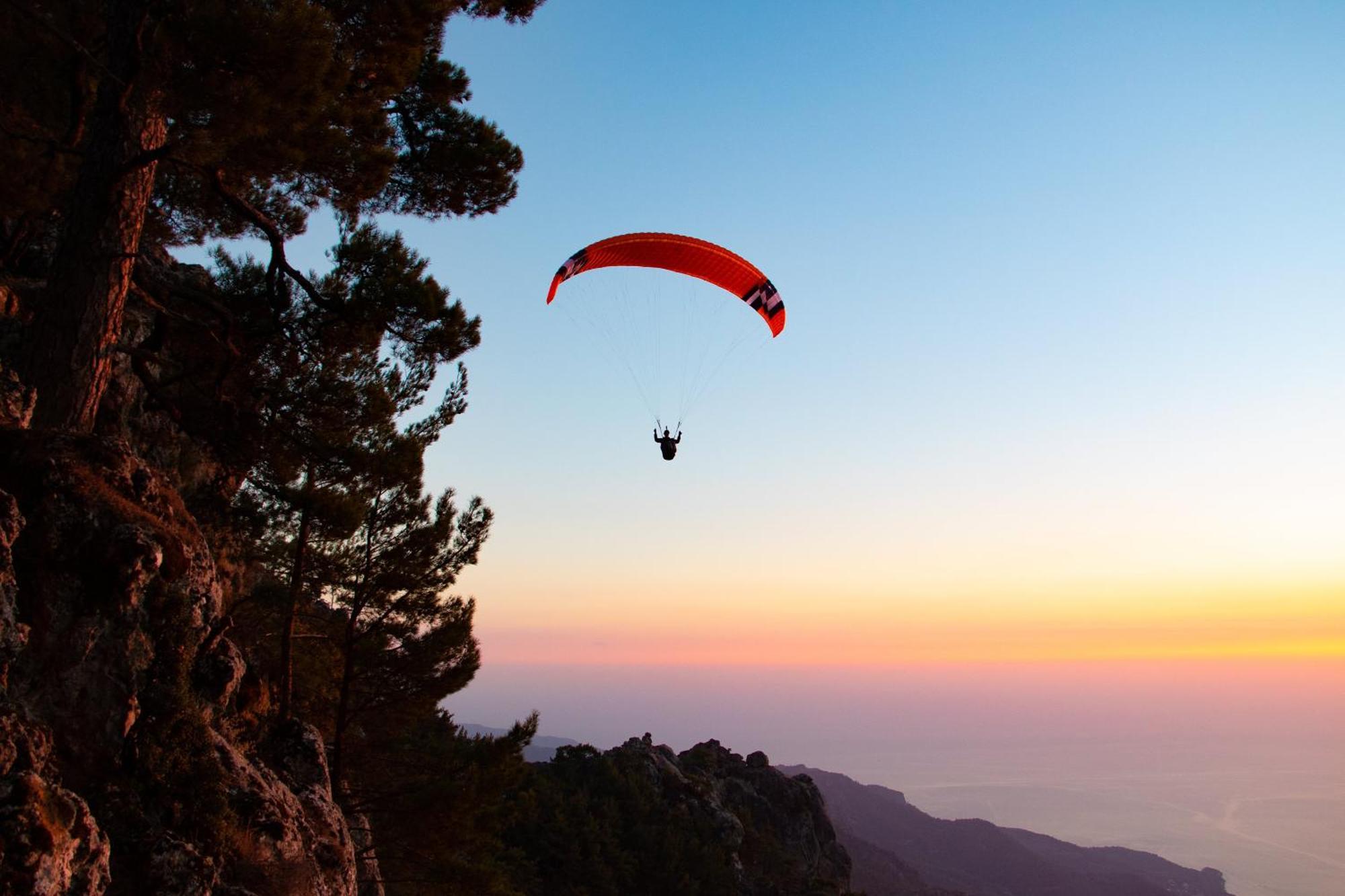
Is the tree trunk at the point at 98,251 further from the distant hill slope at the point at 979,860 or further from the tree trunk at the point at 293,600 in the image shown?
the distant hill slope at the point at 979,860

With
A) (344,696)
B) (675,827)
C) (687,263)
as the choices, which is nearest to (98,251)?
(344,696)

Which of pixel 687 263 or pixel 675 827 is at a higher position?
pixel 687 263

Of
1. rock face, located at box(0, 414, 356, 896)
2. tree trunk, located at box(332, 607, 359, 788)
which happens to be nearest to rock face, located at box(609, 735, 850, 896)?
tree trunk, located at box(332, 607, 359, 788)

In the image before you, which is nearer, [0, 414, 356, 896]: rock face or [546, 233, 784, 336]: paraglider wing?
[0, 414, 356, 896]: rock face

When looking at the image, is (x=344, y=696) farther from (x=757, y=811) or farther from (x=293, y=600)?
(x=757, y=811)

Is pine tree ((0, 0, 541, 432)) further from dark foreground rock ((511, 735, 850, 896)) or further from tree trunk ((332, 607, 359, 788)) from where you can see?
dark foreground rock ((511, 735, 850, 896))

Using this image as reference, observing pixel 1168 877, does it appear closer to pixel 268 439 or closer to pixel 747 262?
pixel 747 262

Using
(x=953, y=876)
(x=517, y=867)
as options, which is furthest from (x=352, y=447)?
(x=953, y=876)
